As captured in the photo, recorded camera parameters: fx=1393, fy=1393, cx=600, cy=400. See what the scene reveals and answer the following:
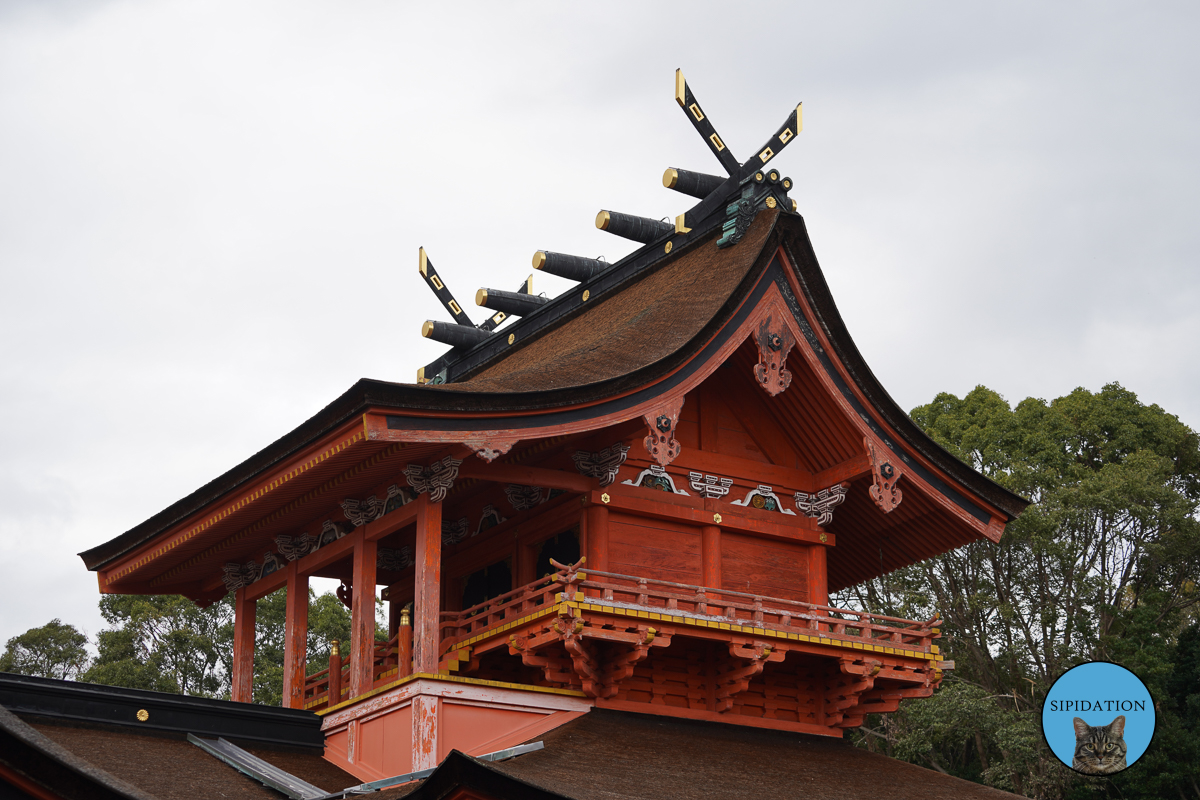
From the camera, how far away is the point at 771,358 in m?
17.4

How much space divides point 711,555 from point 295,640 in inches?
224

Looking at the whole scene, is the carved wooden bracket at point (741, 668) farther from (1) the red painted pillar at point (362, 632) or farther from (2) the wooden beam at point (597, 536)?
(1) the red painted pillar at point (362, 632)

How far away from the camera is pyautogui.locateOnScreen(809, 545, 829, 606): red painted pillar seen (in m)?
18.2

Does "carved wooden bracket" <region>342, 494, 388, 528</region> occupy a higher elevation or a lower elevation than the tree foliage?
lower

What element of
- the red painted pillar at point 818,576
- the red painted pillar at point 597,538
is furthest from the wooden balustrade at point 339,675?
the red painted pillar at point 818,576

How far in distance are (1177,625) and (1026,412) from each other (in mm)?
7048

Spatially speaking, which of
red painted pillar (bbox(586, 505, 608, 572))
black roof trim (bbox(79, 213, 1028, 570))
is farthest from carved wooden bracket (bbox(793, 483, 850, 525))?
red painted pillar (bbox(586, 505, 608, 572))

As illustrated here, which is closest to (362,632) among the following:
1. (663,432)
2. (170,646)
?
(663,432)

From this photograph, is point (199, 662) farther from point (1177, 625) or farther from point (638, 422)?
point (638, 422)

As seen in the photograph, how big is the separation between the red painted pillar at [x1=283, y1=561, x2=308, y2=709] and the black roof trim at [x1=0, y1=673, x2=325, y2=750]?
1.91 meters

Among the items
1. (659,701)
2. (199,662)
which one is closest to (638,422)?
(659,701)

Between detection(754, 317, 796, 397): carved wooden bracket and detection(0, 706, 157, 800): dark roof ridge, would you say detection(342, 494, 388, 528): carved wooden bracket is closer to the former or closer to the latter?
detection(754, 317, 796, 397): carved wooden bracket

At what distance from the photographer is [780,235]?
57.1ft

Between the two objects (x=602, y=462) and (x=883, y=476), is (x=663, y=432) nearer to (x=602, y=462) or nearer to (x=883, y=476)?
(x=602, y=462)
